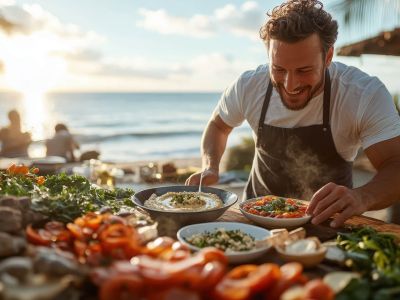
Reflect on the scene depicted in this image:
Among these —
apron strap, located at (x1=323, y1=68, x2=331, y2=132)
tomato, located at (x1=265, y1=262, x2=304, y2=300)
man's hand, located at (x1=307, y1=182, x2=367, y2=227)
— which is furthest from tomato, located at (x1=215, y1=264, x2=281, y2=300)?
apron strap, located at (x1=323, y1=68, x2=331, y2=132)

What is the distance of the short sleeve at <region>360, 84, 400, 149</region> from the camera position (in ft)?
11.3

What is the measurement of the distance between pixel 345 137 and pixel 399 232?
4.24 ft

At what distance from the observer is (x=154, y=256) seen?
184 cm

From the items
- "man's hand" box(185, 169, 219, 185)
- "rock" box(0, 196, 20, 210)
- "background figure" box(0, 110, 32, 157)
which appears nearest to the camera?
"rock" box(0, 196, 20, 210)

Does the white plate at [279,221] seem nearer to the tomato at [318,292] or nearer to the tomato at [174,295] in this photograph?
the tomato at [318,292]

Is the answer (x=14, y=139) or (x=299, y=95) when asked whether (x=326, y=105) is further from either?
(x=14, y=139)

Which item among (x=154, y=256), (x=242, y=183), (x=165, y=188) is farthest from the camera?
(x=242, y=183)

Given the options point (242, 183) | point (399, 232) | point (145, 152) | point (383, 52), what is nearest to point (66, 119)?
point (145, 152)

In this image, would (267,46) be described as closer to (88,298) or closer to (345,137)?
(345,137)

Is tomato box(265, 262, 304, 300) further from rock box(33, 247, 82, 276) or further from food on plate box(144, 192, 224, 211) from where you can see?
food on plate box(144, 192, 224, 211)

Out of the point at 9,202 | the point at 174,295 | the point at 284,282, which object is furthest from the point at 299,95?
the point at 174,295

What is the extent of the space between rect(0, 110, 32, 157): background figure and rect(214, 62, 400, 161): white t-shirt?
367 inches

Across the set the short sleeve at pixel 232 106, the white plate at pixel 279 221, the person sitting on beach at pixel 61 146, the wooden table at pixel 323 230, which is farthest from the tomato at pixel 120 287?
the person sitting on beach at pixel 61 146

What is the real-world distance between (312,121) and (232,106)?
3.24ft
